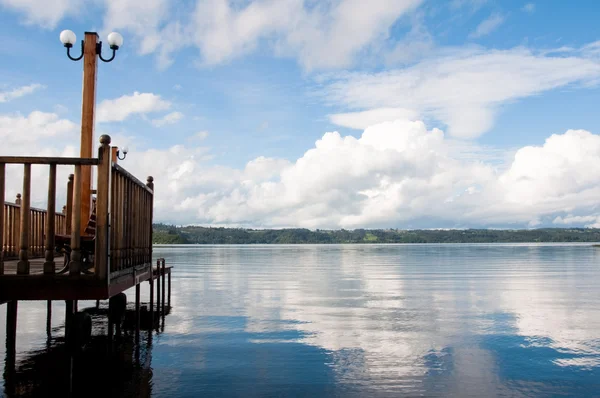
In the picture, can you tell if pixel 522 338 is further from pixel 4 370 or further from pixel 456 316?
pixel 4 370

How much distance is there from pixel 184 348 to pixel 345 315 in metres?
8.06

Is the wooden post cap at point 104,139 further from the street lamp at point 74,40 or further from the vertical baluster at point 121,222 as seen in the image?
the street lamp at point 74,40

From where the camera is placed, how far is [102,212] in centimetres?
884

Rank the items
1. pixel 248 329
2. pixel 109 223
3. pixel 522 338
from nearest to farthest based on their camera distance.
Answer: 1. pixel 109 223
2. pixel 522 338
3. pixel 248 329

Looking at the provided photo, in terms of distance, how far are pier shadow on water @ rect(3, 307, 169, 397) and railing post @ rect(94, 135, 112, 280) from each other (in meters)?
1.96

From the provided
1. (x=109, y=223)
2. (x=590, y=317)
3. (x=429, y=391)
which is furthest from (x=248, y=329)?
(x=590, y=317)

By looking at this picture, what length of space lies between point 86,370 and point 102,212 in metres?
4.87

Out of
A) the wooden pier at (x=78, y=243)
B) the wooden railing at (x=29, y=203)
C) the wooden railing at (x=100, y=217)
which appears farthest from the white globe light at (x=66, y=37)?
the wooden railing at (x=29, y=203)

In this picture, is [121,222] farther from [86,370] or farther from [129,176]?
[86,370]

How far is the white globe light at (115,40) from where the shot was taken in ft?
49.4

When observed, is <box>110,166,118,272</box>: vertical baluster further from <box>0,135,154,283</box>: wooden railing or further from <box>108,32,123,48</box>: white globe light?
<box>108,32,123,48</box>: white globe light

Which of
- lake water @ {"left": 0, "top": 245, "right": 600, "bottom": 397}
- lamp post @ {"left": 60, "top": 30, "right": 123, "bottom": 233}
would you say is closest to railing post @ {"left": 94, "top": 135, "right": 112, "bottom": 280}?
lake water @ {"left": 0, "top": 245, "right": 600, "bottom": 397}

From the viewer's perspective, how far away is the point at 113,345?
48.9ft

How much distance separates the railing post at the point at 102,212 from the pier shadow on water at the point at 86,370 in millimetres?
1960
